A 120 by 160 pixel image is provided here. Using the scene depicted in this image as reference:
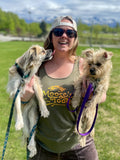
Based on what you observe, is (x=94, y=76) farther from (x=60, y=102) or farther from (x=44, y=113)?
(x=44, y=113)

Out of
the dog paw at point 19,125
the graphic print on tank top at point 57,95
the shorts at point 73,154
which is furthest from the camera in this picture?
the dog paw at point 19,125

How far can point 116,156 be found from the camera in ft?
15.4

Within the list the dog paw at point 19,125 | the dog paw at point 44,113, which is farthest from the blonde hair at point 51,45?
the dog paw at point 19,125

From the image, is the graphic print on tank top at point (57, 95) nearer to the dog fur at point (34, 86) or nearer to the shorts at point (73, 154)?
the dog fur at point (34, 86)

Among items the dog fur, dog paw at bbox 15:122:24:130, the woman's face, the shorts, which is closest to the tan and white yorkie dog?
the shorts

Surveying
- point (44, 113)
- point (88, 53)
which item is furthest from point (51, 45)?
point (44, 113)

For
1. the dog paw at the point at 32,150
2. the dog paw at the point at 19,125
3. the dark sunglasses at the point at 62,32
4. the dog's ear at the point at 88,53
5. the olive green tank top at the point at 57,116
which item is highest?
the dark sunglasses at the point at 62,32

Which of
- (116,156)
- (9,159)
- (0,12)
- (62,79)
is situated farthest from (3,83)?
(0,12)

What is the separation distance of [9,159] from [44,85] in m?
3.22

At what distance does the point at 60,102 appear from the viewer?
8.37ft

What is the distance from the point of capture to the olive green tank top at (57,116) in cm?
257

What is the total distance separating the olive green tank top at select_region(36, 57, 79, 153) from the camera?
2.57 meters

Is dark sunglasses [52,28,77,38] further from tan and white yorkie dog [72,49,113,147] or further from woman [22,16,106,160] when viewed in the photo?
tan and white yorkie dog [72,49,113,147]

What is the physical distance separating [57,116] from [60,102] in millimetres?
226
